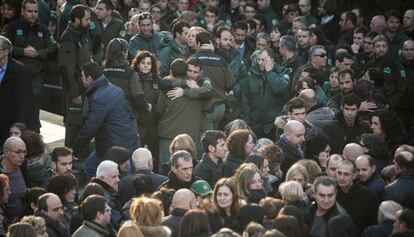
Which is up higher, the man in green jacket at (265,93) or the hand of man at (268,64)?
the hand of man at (268,64)

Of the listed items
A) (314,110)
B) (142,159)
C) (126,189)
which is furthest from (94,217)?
(314,110)

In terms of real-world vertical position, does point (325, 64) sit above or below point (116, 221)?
above

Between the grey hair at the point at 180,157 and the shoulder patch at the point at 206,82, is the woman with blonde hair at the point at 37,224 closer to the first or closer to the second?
the grey hair at the point at 180,157

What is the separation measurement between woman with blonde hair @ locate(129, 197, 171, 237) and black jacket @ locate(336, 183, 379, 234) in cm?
241

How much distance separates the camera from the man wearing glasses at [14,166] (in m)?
14.2

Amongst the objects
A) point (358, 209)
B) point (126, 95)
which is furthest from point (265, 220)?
point (126, 95)

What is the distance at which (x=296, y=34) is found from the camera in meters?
20.2

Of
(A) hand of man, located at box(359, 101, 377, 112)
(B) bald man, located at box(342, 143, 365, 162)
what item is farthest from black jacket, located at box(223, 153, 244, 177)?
(A) hand of man, located at box(359, 101, 377, 112)

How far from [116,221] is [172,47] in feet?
19.1

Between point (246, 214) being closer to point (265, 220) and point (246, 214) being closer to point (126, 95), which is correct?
point (265, 220)

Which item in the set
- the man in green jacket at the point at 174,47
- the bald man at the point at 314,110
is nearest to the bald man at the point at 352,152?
the bald man at the point at 314,110

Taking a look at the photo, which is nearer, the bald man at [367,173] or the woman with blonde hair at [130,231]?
the woman with blonde hair at [130,231]

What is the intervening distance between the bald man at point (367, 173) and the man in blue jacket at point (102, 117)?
3.55 metres

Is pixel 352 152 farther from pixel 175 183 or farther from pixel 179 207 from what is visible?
pixel 179 207
